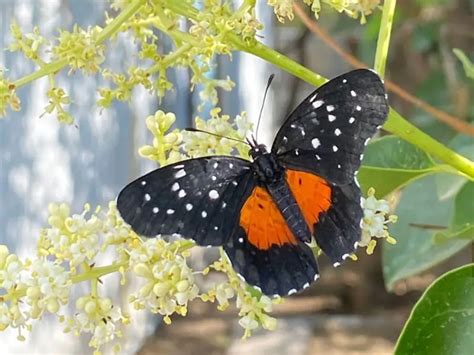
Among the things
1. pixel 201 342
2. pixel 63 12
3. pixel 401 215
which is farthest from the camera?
pixel 201 342

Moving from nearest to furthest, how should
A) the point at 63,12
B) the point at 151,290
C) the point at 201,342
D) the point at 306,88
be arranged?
1. the point at 151,290
2. the point at 63,12
3. the point at 201,342
4. the point at 306,88

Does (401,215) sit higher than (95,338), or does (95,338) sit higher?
(401,215)

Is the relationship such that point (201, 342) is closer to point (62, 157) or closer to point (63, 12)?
point (62, 157)

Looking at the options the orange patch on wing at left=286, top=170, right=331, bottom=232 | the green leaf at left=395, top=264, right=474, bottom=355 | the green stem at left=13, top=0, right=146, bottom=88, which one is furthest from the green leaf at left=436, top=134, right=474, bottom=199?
the green stem at left=13, top=0, right=146, bottom=88

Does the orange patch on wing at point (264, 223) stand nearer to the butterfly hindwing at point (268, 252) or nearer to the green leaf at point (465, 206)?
the butterfly hindwing at point (268, 252)

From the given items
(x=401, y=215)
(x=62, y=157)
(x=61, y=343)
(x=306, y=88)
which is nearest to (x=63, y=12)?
(x=62, y=157)

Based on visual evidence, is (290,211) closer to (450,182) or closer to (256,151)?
(256,151)
